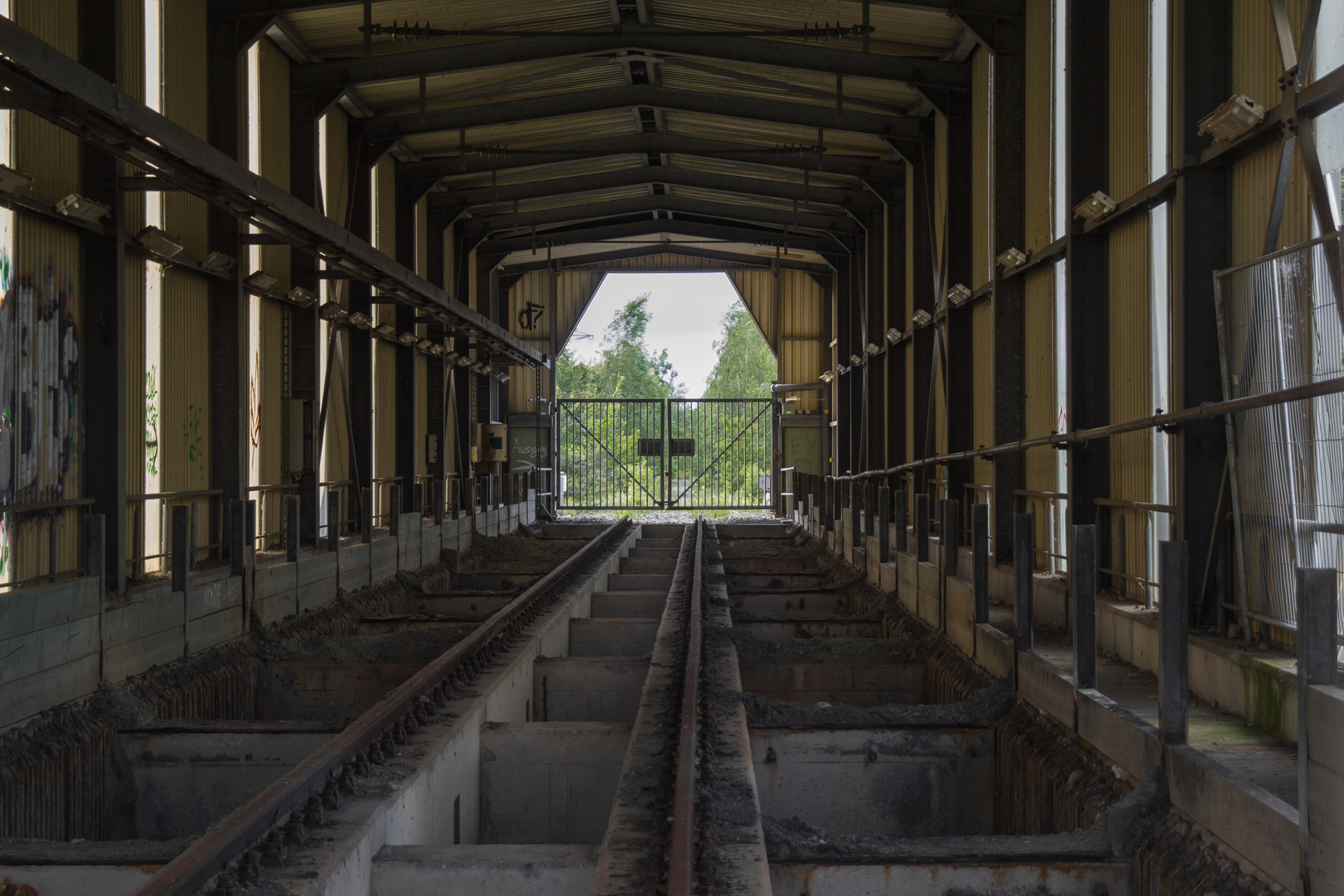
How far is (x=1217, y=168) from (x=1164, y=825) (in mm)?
4458

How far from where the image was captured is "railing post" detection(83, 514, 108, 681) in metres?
7.33

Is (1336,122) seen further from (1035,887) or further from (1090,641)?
(1035,887)

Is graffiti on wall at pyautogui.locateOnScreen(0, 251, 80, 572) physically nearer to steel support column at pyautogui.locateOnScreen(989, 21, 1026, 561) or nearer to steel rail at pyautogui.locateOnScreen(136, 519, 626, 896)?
steel rail at pyautogui.locateOnScreen(136, 519, 626, 896)

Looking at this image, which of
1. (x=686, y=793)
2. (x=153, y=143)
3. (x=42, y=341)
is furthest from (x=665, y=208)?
(x=686, y=793)

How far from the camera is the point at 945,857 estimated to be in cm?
442

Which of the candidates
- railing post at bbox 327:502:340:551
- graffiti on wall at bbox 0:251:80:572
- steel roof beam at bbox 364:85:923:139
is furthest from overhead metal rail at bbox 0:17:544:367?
steel roof beam at bbox 364:85:923:139

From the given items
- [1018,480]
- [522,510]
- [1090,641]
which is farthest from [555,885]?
[522,510]

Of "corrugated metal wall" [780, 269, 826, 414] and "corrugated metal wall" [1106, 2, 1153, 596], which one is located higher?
"corrugated metal wall" [780, 269, 826, 414]

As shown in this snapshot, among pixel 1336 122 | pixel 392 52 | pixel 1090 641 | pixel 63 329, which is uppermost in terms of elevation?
pixel 392 52

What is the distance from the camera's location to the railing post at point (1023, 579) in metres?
6.35

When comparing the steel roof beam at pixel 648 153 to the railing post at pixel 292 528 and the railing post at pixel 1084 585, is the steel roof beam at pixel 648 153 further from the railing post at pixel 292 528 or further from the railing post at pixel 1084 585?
the railing post at pixel 1084 585

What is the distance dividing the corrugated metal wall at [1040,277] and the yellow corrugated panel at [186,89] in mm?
8490

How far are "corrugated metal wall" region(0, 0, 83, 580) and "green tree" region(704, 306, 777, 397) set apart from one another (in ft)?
153

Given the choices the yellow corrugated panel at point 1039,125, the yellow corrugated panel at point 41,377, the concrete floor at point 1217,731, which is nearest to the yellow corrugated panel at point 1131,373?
the concrete floor at point 1217,731
